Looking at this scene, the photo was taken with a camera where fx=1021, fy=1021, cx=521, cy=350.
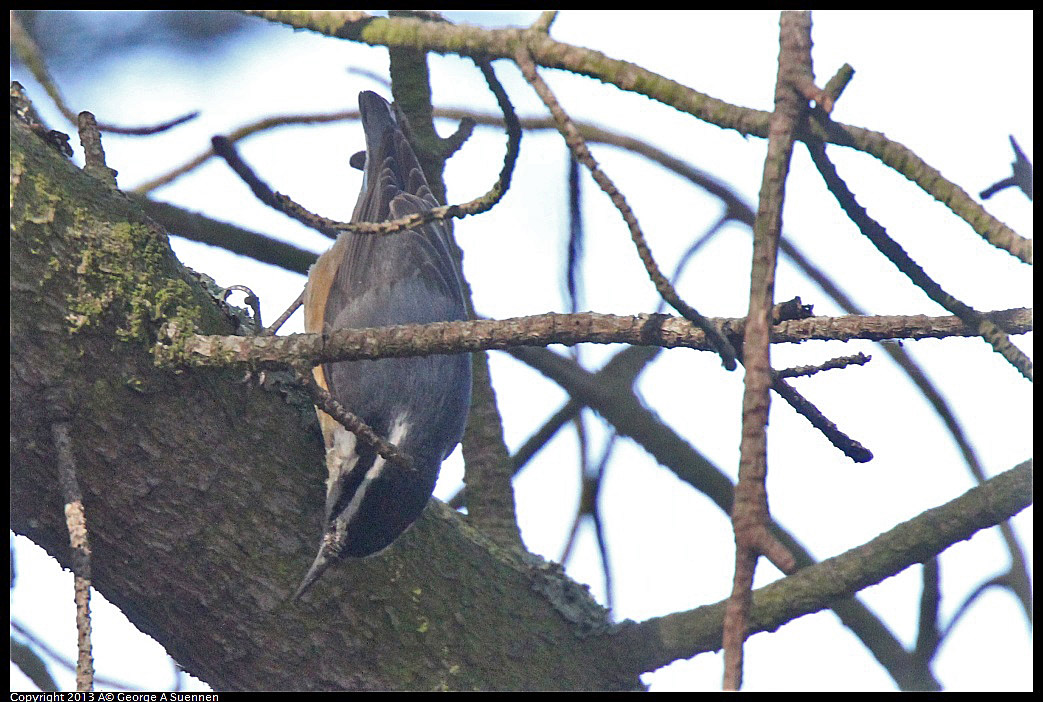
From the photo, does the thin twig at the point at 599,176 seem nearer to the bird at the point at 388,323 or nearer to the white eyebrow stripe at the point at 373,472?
the white eyebrow stripe at the point at 373,472

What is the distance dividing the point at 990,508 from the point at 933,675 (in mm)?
630

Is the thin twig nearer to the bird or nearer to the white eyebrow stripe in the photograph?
the white eyebrow stripe

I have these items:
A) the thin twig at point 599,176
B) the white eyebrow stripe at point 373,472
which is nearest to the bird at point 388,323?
the white eyebrow stripe at point 373,472

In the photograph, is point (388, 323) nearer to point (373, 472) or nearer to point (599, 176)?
point (373, 472)

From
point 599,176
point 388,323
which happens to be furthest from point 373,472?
point 599,176

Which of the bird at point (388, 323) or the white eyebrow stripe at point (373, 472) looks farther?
the bird at point (388, 323)

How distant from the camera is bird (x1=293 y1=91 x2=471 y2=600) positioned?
98.2 inches

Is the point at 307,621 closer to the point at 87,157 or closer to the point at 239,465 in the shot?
the point at 239,465

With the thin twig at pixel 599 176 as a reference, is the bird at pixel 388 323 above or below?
above

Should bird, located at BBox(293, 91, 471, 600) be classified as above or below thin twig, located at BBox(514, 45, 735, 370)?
above

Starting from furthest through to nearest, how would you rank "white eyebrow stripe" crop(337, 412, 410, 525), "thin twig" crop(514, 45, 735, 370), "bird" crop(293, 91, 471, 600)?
1. "bird" crop(293, 91, 471, 600)
2. "white eyebrow stripe" crop(337, 412, 410, 525)
3. "thin twig" crop(514, 45, 735, 370)

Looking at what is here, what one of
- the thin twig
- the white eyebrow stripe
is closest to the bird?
the white eyebrow stripe

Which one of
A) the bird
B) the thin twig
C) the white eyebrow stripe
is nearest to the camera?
the thin twig

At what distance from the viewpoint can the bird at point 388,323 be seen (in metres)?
2.49
